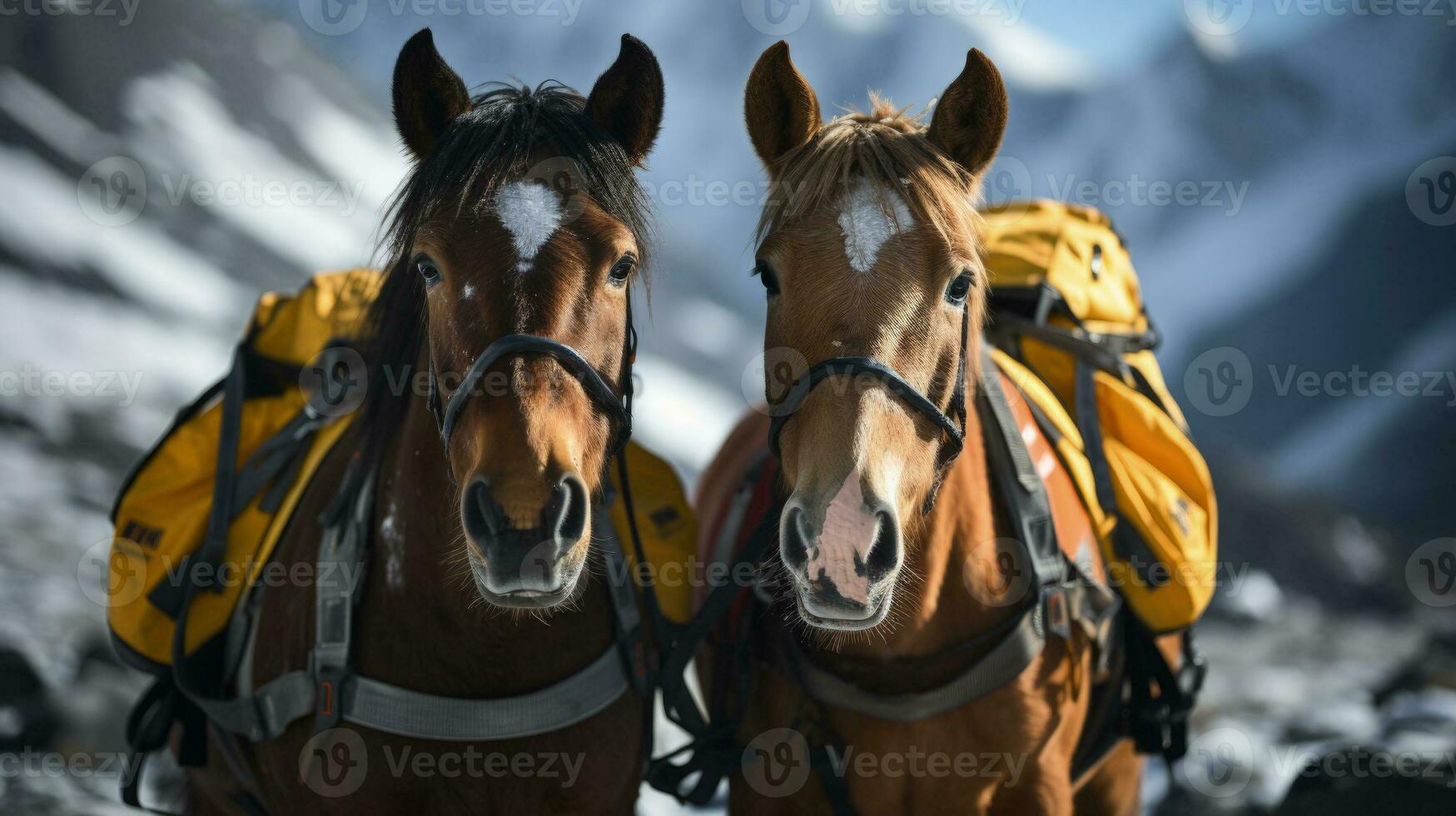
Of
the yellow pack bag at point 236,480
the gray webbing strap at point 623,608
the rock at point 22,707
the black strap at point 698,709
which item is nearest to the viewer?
the gray webbing strap at point 623,608

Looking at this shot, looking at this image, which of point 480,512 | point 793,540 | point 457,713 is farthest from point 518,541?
point 457,713

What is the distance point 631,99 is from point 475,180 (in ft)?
1.47

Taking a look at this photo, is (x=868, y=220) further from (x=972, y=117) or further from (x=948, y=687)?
(x=948, y=687)

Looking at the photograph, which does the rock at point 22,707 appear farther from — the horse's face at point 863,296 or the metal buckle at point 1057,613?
the metal buckle at point 1057,613

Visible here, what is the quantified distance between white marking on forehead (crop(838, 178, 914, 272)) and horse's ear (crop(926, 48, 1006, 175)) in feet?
1.01

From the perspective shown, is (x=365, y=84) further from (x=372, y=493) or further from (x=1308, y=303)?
(x=1308, y=303)

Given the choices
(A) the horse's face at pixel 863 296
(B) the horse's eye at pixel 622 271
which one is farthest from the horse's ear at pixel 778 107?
(B) the horse's eye at pixel 622 271

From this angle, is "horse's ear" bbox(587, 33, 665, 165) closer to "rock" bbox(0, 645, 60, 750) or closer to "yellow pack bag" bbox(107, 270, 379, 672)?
"yellow pack bag" bbox(107, 270, 379, 672)

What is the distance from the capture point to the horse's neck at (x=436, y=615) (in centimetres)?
218

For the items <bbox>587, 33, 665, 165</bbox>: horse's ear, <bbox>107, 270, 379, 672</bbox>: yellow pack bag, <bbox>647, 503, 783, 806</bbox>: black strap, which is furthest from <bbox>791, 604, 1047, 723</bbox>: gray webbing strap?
<bbox>107, 270, 379, 672</bbox>: yellow pack bag

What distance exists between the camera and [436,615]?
7.21 ft

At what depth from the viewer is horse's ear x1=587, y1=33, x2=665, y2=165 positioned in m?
2.26

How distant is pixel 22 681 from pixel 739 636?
4314 mm

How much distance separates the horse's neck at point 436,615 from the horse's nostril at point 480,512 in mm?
400
